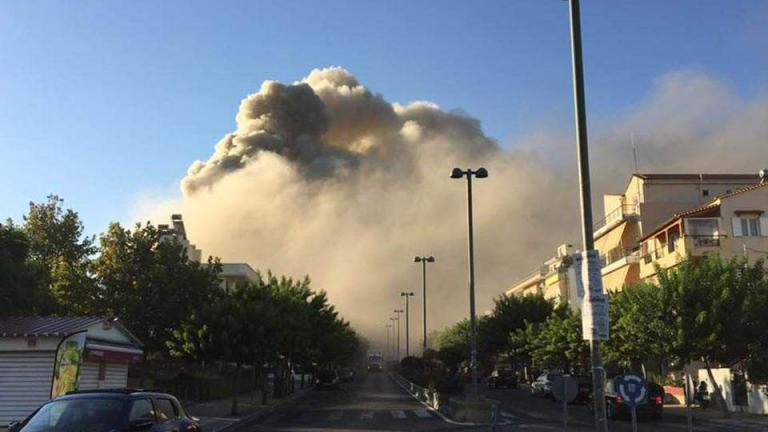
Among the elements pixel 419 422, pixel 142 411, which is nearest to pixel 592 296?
pixel 142 411

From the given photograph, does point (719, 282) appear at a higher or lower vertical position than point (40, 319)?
higher

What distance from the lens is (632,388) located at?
1050cm

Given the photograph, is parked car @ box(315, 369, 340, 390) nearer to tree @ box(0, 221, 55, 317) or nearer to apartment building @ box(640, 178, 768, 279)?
tree @ box(0, 221, 55, 317)

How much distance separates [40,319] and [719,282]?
86.0ft

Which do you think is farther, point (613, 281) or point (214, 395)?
point (613, 281)

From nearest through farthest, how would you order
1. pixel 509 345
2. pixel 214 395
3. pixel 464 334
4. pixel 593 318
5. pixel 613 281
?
pixel 593 318 → pixel 214 395 → pixel 613 281 → pixel 509 345 → pixel 464 334

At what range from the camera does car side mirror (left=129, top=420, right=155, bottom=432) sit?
9.74 m

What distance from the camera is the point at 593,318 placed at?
921 cm

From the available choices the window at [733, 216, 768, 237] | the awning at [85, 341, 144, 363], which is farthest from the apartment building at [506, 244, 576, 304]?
the awning at [85, 341, 144, 363]

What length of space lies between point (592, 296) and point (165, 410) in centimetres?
702

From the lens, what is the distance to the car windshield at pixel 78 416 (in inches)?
372

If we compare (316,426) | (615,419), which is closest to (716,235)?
(615,419)

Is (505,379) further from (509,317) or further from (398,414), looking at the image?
(398,414)

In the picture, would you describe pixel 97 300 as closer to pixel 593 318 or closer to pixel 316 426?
pixel 316 426
